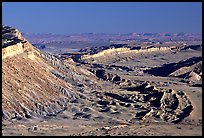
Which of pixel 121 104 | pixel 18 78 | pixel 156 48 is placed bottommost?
pixel 156 48

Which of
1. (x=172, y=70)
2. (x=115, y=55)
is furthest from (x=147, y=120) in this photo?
(x=115, y=55)

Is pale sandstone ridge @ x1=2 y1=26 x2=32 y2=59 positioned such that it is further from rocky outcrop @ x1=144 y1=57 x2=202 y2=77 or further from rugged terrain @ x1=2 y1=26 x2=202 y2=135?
rocky outcrop @ x1=144 y1=57 x2=202 y2=77

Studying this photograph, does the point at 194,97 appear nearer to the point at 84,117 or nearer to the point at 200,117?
the point at 200,117

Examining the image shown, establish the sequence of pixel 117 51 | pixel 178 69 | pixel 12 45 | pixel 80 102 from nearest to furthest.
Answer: pixel 80 102
pixel 12 45
pixel 178 69
pixel 117 51

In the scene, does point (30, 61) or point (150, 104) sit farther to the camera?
point (30, 61)

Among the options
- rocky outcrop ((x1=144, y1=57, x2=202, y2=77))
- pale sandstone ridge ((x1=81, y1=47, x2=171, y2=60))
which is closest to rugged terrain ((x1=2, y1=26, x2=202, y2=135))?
rocky outcrop ((x1=144, y1=57, x2=202, y2=77))

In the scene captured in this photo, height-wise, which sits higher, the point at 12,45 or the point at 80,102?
the point at 12,45

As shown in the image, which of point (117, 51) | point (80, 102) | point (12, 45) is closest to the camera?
point (80, 102)

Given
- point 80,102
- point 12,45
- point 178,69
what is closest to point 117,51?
point 178,69

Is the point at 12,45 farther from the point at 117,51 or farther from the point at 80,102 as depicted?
the point at 117,51

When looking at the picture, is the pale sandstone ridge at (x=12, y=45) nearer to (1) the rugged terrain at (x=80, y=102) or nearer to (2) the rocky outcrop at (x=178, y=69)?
(1) the rugged terrain at (x=80, y=102)

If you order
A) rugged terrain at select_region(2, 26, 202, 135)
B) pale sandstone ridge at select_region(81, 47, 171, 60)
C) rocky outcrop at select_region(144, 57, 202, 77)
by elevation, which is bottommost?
pale sandstone ridge at select_region(81, 47, 171, 60)
